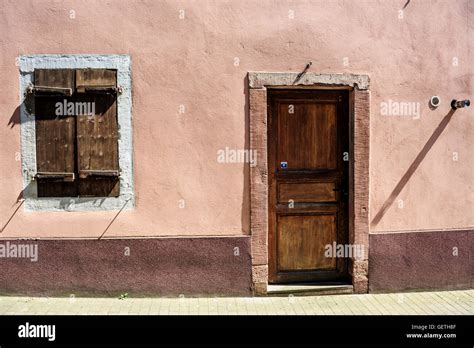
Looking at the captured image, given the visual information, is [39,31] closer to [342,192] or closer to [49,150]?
[49,150]

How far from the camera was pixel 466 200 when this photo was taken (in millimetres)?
5871

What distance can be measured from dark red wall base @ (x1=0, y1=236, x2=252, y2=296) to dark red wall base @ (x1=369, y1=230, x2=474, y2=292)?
1682 millimetres

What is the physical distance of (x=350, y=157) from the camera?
5703mm

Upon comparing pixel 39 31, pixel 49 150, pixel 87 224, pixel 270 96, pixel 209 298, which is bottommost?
pixel 209 298

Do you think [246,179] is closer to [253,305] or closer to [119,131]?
[253,305]

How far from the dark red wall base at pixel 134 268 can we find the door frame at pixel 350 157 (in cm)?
19

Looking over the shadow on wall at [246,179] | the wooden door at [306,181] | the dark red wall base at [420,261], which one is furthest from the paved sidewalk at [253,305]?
the shadow on wall at [246,179]

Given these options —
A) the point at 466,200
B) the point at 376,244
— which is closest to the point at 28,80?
the point at 376,244

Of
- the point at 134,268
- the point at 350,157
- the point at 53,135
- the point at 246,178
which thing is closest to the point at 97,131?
the point at 53,135

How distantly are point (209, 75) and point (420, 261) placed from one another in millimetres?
3553

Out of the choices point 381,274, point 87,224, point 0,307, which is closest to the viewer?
point 0,307

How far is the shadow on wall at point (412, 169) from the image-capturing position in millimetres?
5707

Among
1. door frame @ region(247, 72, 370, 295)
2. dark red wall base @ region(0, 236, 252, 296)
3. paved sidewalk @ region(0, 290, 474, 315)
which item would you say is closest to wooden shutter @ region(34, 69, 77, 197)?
dark red wall base @ region(0, 236, 252, 296)

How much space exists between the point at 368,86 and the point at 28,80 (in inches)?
161
